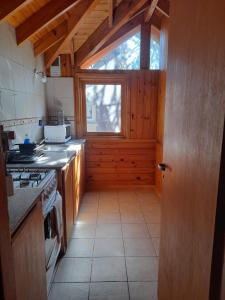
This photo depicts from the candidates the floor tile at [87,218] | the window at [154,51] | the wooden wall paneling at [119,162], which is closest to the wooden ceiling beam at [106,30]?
the window at [154,51]

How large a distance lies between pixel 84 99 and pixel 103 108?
0.36 m

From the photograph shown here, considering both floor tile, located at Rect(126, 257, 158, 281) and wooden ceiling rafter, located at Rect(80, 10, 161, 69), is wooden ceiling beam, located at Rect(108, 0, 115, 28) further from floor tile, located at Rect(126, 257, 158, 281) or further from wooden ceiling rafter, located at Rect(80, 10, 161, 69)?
floor tile, located at Rect(126, 257, 158, 281)

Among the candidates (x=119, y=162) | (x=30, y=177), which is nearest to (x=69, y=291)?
(x=30, y=177)

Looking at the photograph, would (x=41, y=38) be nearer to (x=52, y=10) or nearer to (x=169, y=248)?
(x=52, y=10)

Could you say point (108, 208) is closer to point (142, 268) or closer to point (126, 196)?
point (126, 196)

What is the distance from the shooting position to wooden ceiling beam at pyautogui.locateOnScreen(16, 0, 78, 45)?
2.35 m

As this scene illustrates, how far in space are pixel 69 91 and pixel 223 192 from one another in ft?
11.2

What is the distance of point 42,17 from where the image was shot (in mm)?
2402

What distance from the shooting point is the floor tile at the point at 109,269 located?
6.35 feet

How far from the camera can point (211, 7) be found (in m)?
0.81

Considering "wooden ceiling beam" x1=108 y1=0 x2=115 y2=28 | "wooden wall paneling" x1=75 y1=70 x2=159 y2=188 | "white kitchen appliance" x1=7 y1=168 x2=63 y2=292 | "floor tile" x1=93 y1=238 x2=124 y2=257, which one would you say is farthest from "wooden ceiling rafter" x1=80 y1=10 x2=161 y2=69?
"floor tile" x1=93 y1=238 x2=124 y2=257

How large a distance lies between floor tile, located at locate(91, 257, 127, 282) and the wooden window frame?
2.21 metres

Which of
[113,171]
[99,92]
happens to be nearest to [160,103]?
[99,92]

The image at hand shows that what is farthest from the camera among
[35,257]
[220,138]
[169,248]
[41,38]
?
[41,38]
